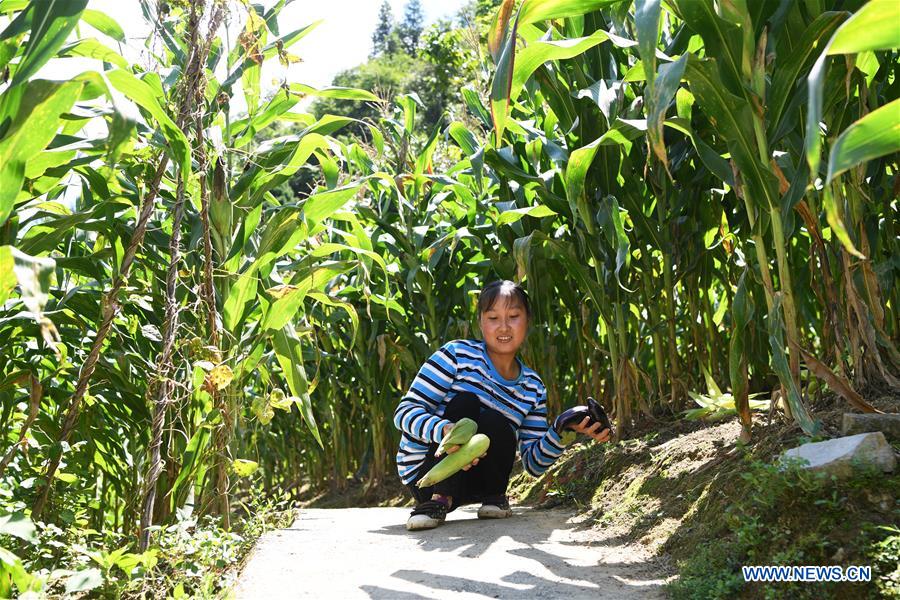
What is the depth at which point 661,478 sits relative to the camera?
9.57ft

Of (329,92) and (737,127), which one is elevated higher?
(329,92)

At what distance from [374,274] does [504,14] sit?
2669 millimetres

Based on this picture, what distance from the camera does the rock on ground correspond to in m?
2.14

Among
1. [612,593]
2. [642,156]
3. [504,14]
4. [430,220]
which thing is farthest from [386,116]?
[612,593]

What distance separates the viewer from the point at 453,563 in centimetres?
235

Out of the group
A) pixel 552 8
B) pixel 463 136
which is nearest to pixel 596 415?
pixel 552 8

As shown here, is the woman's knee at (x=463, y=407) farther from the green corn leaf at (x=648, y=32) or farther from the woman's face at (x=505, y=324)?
the green corn leaf at (x=648, y=32)

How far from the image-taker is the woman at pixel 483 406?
10.1 ft

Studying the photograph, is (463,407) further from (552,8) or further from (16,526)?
(16,526)

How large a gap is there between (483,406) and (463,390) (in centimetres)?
11

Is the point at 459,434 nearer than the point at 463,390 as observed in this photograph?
Yes

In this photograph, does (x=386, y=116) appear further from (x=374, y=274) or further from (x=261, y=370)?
(x=261, y=370)

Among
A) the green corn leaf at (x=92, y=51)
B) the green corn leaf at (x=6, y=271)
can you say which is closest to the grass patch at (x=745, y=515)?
the green corn leaf at (x=6, y=271)

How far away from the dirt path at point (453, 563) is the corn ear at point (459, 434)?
0.30 meters
